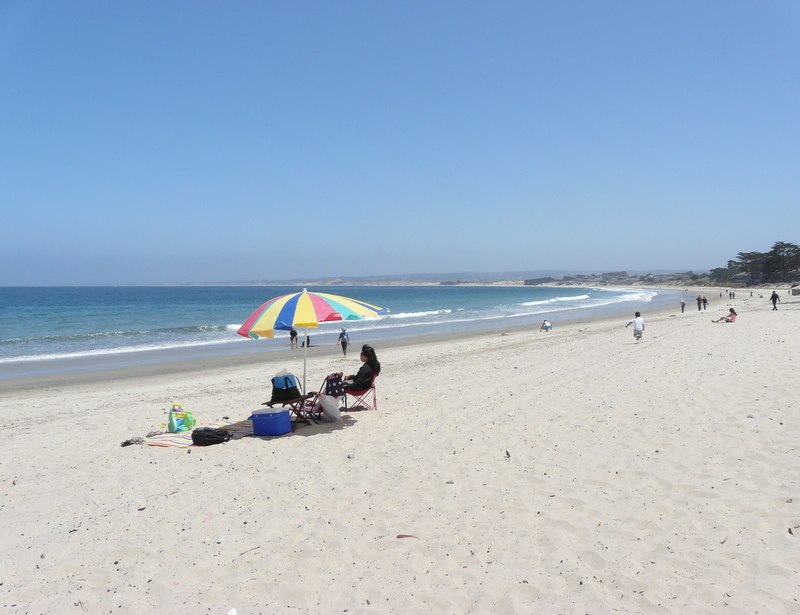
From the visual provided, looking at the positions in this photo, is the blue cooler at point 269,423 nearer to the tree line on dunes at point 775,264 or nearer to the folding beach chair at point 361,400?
the folding beach chair at point 361,400

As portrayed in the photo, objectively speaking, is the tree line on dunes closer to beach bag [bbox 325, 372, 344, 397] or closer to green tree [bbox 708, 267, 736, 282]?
green tree [bbox 708, 267, 736, 282]

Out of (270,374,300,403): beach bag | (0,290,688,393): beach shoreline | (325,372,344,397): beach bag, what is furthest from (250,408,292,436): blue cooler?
(0,290,688,393): beach shoreline

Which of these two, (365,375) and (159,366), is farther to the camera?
(159,366)

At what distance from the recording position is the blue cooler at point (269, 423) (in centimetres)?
678

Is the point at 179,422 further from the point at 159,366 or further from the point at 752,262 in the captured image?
the point at 752,262

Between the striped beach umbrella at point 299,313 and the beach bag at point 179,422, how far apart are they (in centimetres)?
169

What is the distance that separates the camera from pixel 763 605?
9.56ft

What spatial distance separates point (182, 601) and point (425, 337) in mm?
22218

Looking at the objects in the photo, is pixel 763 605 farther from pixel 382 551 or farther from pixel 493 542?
pixel 382 551

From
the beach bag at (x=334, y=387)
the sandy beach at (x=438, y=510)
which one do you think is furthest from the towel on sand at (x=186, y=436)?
the beach bag at (x=334, y=387)

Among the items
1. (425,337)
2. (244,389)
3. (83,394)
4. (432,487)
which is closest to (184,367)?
(83,394)

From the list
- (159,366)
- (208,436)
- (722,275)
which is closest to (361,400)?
(208,436)

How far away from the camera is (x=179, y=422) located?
7.39 metres

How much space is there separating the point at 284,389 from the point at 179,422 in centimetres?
165
